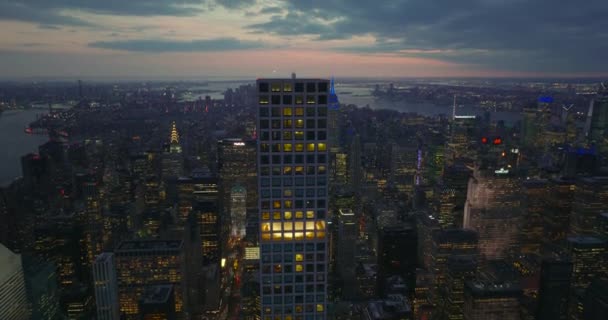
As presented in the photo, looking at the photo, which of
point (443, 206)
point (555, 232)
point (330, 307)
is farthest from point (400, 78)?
point (330, 307)

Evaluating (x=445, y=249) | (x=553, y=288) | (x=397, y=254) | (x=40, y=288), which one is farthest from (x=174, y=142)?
(x=553, y=288)

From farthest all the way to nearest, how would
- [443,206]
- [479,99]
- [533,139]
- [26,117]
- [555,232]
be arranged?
[479,99] → [533,139] → [443,206] → [555,232] → [26,117]

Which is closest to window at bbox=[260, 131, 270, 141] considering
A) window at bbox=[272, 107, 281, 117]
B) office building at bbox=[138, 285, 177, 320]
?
window at bbox=[272, 107, 281, 117]

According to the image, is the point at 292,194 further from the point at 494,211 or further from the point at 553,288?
the point at 494,211

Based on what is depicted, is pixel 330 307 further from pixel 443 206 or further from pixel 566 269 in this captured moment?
pixel 443 206

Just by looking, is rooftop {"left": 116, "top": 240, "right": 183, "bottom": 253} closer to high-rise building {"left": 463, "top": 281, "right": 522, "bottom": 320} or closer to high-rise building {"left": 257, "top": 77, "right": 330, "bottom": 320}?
high-rise building {"left": 463, "top": 281, "right": 522, "bottom": 320}
